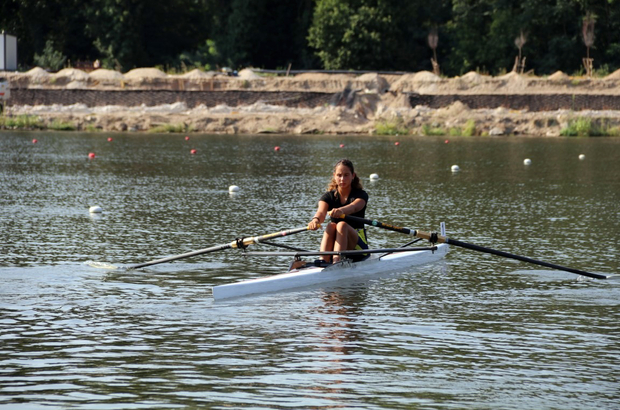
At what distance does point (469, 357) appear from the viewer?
9.28 meters

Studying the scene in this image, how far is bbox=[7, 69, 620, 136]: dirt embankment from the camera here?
5541 centimetres

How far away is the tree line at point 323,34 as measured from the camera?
6556 cm

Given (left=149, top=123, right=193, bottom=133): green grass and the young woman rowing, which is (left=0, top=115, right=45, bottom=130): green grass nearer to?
(left=149, top=123, right=193, bottom=133): green grass

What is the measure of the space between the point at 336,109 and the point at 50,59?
81.9ft

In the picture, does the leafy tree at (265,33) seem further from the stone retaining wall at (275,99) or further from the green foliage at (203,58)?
the stone retaining wall at (275,99)

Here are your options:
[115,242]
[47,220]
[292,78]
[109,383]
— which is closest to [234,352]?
[109,383]

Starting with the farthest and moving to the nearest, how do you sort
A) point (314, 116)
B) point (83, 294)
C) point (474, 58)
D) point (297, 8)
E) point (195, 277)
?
1. point (297, 8)
2. point (474, 58)
3. point (314, 116)
4. point (195, 277)
5. point (83, 294)

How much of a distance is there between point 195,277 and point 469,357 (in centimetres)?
497

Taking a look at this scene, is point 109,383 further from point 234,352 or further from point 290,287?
point 290,287

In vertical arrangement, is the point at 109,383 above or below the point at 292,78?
below

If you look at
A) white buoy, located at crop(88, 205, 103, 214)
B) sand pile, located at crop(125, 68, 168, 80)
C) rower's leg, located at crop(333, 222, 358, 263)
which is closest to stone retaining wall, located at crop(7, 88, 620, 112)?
sand pile, located at crop(125, 68, 168, 80)

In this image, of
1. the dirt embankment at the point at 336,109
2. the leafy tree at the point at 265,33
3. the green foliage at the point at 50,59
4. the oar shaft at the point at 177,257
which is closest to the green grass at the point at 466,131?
the dirt embankment at the point at 336,109

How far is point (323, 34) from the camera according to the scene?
2630 inches

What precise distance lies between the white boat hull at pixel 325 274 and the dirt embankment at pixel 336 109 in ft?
131
